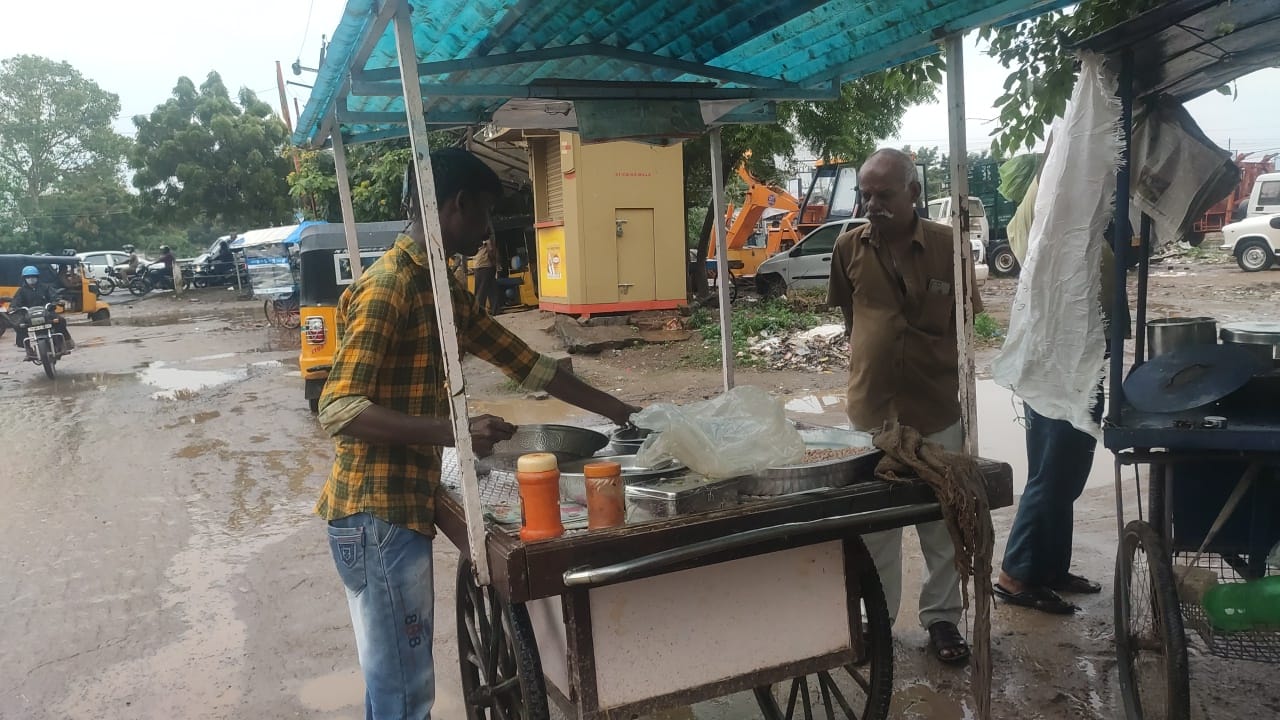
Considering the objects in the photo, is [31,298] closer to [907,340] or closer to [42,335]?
[42,335]

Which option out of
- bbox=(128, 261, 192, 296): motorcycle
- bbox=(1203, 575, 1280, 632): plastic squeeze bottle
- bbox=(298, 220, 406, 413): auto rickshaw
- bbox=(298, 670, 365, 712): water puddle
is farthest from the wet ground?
bbox=(128, 261, 192, 296): motorcycle

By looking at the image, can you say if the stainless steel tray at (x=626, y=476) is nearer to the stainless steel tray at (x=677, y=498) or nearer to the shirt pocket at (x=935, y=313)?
the stainless steel tray at (x=677, y=498)

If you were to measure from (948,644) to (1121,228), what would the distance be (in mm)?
1736

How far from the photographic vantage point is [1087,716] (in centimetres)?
288

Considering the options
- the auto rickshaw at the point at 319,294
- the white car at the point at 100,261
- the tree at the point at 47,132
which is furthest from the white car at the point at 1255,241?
the tree at the point at 47,132

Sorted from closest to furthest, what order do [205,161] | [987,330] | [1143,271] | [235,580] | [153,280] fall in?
1. [1143,271]
2. [235,580]
3. [987,330]
4. [153,280]
5. [205,161]

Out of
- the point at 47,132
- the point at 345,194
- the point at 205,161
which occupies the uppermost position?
the point at 47,132

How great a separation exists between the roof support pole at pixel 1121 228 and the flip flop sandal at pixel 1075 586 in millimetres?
1648

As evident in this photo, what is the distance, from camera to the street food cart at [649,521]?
5.90ft

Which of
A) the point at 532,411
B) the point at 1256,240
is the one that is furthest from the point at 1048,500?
the point at 1256,240

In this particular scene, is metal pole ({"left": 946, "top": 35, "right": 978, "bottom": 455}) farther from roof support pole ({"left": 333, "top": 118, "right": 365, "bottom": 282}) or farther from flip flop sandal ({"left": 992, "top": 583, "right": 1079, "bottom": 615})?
roof support pole ({"left": 333, "top": 118, "right": 365, "bottom": 282})

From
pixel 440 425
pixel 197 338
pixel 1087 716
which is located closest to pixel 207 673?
pixel 440 425

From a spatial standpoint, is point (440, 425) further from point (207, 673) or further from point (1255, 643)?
point (207, 673)

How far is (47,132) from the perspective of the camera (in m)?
43.0
